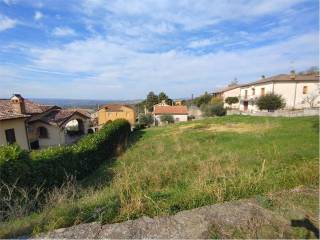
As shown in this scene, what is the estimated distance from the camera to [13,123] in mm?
15219

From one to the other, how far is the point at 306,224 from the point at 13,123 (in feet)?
56.8

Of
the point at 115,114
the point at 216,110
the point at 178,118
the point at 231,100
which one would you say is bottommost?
the point at 178,118

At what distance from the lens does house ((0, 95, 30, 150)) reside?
46.8ft

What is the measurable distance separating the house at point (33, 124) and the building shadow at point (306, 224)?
1601 centimetres

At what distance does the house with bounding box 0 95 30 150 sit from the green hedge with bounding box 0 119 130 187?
5758 millimetres

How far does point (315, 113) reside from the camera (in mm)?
22953

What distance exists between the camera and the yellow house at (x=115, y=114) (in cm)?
4847

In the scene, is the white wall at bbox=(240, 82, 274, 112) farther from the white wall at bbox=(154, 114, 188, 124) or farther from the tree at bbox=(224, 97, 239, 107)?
the white wall at bbox=(154, 114, 188, 124)

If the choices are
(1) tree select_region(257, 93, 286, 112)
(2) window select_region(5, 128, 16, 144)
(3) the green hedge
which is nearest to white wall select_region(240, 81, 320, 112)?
(1) tree select_region(257, 93, 286, 112)

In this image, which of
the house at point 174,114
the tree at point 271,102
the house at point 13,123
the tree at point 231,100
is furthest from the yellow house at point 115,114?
the house at point 13,123

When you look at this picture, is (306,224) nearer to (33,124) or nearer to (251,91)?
(33,124)

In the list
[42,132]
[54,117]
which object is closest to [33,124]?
[42,132]

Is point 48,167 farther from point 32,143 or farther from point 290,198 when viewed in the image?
point 32,143

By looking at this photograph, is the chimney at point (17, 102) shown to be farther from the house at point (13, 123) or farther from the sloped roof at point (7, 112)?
the sloped roof at point (7, 112)
